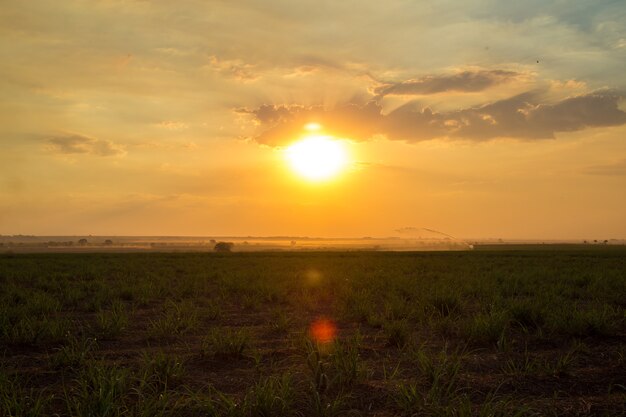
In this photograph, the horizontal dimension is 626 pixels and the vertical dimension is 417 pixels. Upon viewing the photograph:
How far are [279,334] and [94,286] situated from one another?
37.7 ft

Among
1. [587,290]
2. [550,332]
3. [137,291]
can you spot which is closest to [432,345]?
[550,332]

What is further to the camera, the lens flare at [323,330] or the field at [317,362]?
the lens flare at [323,330]

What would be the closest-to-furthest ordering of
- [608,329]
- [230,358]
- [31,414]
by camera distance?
[31,414] → [230,358] → [608,329]

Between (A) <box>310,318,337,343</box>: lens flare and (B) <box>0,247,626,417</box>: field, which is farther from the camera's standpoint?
(A) <box>310,318,337,343</box>: lens flare

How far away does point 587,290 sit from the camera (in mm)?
15852

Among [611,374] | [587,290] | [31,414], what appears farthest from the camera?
[587,290]

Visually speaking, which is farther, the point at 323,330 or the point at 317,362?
the point at 323,330

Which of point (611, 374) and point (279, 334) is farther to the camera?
point (279, 334)

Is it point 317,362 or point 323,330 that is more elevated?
point 317,362

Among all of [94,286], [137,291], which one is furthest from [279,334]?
[94,286]

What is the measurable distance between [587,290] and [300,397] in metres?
13.8

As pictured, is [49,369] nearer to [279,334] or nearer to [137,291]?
[279,334]

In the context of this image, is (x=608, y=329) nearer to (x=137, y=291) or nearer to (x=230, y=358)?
(x=230, y=358)

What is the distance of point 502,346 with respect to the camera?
8195 millimetres
